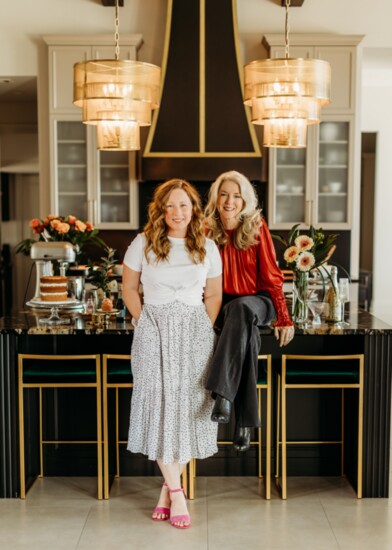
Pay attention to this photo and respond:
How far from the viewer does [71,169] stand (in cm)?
663

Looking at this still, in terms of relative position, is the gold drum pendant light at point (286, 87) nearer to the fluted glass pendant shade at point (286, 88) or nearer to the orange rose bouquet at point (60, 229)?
the fluted glass pendant shade at point (286, 88)

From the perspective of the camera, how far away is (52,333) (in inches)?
133

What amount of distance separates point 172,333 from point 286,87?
1.56m

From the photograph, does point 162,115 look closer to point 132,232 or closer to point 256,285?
point 132,232

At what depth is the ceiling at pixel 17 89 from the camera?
692 centimetres

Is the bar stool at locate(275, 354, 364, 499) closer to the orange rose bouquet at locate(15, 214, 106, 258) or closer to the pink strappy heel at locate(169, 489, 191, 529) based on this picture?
the pink strappy heel at locate(169, 489, 191, 529)

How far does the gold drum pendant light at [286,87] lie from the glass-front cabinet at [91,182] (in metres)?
2.70

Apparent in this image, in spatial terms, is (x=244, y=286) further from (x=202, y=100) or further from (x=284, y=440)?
(x=202, y=100)

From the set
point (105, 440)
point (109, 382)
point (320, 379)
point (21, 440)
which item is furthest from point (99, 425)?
point (320, 379)

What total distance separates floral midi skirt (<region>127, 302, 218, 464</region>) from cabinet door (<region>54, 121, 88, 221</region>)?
3.70 meters

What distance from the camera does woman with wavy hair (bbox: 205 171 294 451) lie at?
10.4ft

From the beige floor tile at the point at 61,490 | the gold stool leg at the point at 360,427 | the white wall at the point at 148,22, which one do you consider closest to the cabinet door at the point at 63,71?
the white wall at the point at 148,22

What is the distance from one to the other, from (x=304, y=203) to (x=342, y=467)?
3.31 metres

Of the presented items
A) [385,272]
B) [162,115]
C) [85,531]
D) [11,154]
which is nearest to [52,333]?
[85,531]
